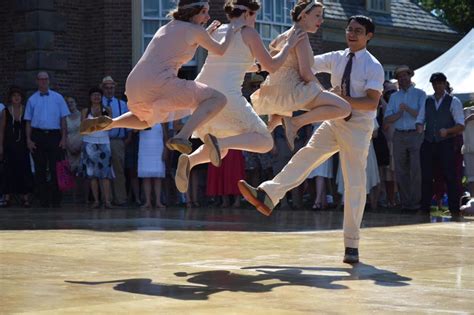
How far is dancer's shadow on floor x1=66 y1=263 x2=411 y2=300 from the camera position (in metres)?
7.53

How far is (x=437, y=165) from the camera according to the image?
673 inches

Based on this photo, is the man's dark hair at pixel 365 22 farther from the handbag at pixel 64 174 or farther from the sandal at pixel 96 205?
the handbag at pixel 64 174

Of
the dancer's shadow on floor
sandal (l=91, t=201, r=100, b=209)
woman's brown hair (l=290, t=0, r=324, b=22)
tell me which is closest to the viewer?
the dancer's shadow on floor

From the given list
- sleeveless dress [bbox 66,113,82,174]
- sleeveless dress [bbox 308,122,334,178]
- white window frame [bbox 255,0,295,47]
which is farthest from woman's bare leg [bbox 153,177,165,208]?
white window frame [bbox 255,0,295,47]

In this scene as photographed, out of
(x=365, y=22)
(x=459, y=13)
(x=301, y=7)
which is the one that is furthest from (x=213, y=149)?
(x=459, y=13)

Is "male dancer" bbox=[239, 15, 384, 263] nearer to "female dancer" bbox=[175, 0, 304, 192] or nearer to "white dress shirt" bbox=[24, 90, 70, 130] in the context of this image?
"female dancer" bbox=[175, 0, 304, 192]

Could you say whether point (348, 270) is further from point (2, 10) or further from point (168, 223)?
point (2, 10)

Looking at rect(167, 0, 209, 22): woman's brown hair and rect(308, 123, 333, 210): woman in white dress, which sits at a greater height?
rect(167, 0, 209, 22): woman's brown hair

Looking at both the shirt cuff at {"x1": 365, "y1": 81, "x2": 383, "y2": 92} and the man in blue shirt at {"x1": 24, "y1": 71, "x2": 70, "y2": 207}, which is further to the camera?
the man in blue shirt at {"x1": 24, "y1": 71, "x2": 70, "y2": 207}

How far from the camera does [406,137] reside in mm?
17547

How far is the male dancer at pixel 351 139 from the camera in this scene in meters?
9.36

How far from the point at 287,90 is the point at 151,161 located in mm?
9731

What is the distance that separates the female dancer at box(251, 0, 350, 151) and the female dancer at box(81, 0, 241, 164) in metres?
0.67

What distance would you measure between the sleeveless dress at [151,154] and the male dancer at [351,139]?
30.9ft
